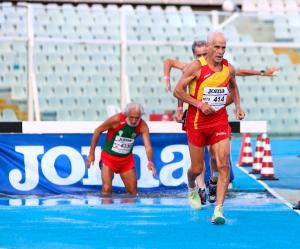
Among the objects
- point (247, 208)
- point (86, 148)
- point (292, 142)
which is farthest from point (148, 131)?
point (292, 142)

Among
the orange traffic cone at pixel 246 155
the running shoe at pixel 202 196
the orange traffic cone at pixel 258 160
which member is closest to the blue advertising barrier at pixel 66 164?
the running shoe at pixel 202 196

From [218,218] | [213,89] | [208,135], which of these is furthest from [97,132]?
[218,218]

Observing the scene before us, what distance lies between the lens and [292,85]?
2878cm

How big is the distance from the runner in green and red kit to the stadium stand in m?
11.9

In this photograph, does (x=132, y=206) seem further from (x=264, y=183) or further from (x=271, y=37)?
(x=271, y=37)

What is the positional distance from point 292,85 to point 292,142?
339 centimetres

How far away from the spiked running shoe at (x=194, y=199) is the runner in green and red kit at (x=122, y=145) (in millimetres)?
1335

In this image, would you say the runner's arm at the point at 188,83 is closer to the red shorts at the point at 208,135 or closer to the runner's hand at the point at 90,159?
the red shorts at the point at 208,135

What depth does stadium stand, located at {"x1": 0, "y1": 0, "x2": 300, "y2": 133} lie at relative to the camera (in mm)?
25281

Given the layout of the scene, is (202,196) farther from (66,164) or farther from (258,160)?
(258,160)

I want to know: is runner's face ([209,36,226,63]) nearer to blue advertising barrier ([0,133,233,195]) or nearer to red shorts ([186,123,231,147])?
red shorts ([186,123,231,147])

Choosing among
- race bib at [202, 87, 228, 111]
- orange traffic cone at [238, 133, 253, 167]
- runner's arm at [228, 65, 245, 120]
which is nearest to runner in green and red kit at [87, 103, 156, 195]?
runner's arm at [228, 65, 245, 120]

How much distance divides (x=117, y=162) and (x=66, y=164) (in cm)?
78

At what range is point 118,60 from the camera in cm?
2653
